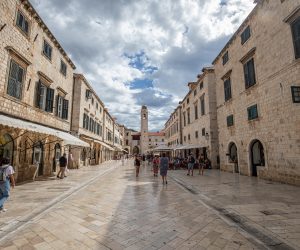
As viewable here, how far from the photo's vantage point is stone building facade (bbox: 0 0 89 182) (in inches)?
381

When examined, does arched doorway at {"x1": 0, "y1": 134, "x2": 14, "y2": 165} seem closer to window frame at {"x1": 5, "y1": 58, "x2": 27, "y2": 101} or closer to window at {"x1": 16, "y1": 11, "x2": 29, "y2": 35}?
window frame at {"x1": 5, "y1": 58, "x2": 27, "y2": 101}

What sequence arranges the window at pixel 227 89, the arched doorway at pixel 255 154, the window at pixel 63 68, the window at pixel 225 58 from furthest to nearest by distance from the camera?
the window at pixel 225 58
the window at pixel 227 89
the window at pixel 63 68
the arched doorway at pixel 255 154

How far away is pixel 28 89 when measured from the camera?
38.4 feet

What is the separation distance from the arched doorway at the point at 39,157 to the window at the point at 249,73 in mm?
14647

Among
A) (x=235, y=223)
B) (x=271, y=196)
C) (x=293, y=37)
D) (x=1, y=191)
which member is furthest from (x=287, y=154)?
(x=1, y=191)

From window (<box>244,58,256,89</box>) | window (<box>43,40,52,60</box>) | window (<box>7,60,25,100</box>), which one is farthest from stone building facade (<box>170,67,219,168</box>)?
window (<box>7,60,25,100</box>)

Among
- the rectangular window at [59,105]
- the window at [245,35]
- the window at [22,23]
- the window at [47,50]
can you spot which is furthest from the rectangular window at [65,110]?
the window at [245,35]

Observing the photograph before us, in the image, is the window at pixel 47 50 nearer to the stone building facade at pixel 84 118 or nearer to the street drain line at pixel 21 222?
the stone building facade at pixel 84 118

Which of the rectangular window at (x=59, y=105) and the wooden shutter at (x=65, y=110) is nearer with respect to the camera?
the rectangular window at (x=59, y=105)

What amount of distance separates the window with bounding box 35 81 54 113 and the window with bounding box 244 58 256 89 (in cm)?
1405

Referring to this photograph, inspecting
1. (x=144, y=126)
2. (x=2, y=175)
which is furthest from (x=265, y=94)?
(x=144, y=126)

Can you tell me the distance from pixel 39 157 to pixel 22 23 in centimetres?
827

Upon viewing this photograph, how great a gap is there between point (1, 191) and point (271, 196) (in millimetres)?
8893

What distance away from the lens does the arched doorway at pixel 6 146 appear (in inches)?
381
